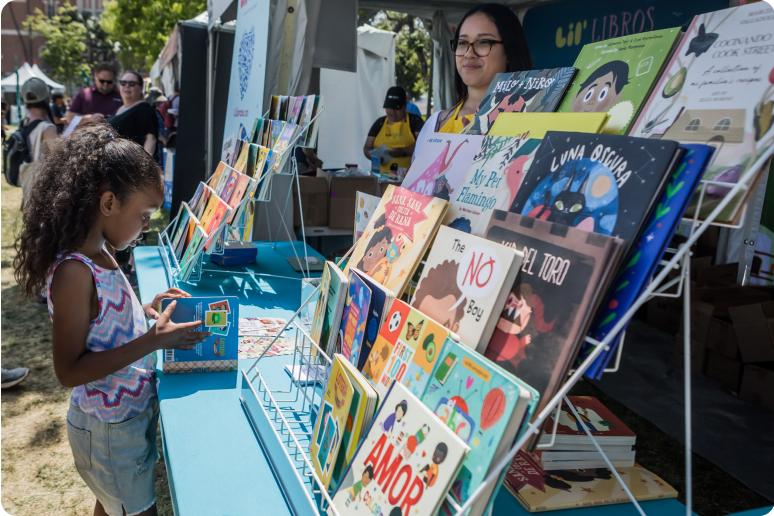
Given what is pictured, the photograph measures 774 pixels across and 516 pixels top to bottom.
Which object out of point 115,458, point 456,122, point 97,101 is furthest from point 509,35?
point 97,101

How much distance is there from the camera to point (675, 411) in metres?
3.20

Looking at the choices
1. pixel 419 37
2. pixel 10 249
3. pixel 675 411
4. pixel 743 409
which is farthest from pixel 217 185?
pixel 419 37

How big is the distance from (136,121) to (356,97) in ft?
13.3

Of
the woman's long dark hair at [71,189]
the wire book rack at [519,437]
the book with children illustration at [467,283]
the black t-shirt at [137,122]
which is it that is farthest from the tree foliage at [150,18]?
the book with children illustration at [467,283]

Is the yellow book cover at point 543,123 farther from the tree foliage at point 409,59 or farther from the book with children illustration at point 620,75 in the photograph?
the tree foliage at point 409,59

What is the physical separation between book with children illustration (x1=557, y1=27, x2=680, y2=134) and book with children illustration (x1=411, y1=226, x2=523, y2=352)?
332 millimetres

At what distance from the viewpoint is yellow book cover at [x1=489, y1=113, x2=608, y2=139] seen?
0.95m

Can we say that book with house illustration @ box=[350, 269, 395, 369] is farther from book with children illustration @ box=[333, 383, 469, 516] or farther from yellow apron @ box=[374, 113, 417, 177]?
yellow apron @ box=[374, 113, 417, 177]

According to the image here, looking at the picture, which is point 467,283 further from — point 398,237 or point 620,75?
point 620,75

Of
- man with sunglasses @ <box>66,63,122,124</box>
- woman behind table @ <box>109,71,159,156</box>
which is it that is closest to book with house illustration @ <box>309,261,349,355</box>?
woman behind table @ <box>109,71,159,156</box>

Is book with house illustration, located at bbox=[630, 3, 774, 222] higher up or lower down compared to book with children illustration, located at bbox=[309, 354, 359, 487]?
higher up

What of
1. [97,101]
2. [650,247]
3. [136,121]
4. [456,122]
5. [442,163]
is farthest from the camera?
[97,101]

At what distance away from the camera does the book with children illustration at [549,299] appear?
2.36 ft

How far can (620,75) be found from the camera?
106cm
